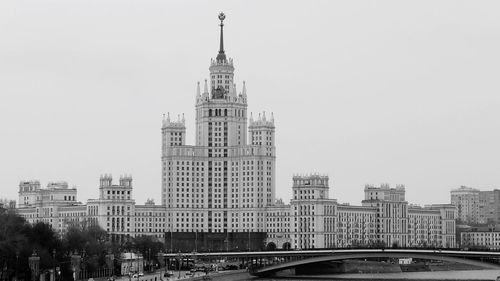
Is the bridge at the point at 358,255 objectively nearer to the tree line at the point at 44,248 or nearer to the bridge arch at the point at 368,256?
the bridge arch at the point at 368,256

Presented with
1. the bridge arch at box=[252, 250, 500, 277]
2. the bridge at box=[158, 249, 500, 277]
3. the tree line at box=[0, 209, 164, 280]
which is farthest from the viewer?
the bridge arch at box=[252, 250, 500, 277]

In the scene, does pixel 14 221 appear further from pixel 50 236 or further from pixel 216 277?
pixel 216 277

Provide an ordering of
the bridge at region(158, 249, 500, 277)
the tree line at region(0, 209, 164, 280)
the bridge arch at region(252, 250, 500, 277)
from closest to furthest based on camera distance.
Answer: the tree line at region(0, 209, 164, 280) < the bridge at region(158, 249, 500, 277) < the bridge arch at region(252, 250, 500, 277)

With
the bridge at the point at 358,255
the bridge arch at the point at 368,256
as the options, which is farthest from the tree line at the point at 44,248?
the bridge arch at the point at 368,256

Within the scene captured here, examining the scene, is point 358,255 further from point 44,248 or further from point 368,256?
point 44,248

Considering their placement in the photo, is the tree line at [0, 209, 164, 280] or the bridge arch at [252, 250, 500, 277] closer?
the tree line at [0, 209, 164, 280]

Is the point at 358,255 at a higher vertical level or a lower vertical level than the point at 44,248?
lower

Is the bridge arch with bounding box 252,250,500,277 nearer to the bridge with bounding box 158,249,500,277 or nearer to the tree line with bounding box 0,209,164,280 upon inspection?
the bridge with bounding box 158,249,500,277

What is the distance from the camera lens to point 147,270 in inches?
7195

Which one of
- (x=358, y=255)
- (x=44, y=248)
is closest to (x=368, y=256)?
(x=358, y=255)

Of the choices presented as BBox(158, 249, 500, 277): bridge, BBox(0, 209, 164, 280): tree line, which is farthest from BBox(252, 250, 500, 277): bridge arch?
BBox(0, 209, 164, 280): tree line

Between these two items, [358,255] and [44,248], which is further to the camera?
[358,255]

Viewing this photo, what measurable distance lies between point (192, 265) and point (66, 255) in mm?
40843

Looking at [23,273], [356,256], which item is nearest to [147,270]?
[356,256]
